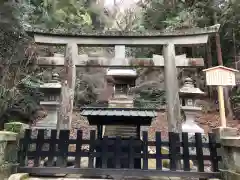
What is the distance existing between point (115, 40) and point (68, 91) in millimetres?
2069

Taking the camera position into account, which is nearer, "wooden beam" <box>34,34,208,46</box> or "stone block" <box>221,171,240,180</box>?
"stone block" <box>221,171,240,180</box>

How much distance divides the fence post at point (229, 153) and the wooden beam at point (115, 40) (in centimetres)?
312

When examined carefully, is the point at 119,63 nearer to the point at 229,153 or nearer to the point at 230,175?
the point at 229,153

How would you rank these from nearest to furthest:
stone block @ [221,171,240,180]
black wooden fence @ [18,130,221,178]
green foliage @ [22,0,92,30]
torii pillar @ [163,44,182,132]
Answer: stone block @ [221,171,240,180]
black wooden fence @ [18,130,221,178]
torii pillar @ [163,44,182,132]
green foliage @ [22,0,92,30]

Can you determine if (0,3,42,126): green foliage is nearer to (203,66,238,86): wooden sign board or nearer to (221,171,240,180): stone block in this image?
(203,66,238,86): wooden sign board

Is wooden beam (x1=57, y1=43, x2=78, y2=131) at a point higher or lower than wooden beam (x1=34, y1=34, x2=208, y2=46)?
lower

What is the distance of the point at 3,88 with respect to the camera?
845 centimetres

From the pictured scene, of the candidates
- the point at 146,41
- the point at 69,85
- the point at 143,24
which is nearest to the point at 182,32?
the point at 146,41

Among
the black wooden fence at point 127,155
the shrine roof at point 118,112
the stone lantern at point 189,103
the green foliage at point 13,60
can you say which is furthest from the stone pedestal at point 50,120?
the stone lantern at point 189,103

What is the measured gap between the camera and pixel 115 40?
621 cm

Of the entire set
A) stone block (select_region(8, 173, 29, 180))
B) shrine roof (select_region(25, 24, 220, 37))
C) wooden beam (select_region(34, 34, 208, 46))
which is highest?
shrine roof (select_region(25, 24, 220, 37))

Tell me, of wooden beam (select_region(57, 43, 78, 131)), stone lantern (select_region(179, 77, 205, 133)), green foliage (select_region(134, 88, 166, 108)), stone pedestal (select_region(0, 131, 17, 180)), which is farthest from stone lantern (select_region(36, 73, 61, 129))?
green foliage (select_region(134, 88, 166, 108))

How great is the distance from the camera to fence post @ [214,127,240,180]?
3479 millimetres

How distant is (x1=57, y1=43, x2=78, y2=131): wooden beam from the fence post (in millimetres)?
3720
